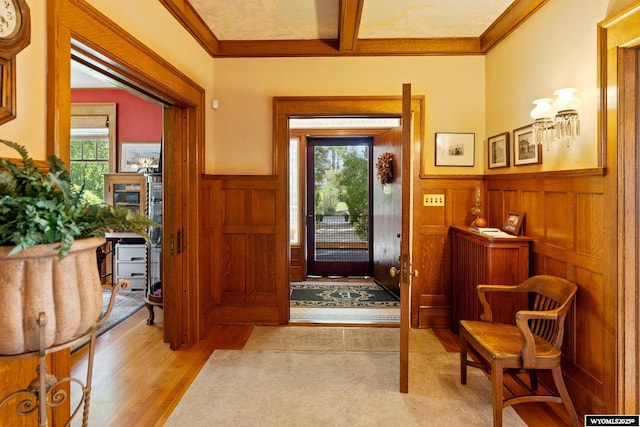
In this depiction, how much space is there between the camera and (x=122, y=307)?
425cm

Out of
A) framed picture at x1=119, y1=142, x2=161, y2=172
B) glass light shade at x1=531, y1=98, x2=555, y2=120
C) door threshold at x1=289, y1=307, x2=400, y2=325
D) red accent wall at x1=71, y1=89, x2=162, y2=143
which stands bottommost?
door threshold at x1=289, y1=307, x2=400, y2=325

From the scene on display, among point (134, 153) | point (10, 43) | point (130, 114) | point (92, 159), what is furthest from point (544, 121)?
point (92, 159)

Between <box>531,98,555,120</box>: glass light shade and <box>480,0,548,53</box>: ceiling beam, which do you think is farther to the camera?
<box>480,0,548,53</box>: ceiling beam

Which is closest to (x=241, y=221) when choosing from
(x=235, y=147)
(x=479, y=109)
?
(x=235, y=147)

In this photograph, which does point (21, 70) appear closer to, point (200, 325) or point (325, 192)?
point (200, 325)

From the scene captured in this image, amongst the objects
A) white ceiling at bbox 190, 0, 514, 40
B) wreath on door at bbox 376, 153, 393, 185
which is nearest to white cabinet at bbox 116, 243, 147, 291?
white ceiling at bbox 190, 0, 514, 40

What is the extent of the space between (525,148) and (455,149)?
0.81 m

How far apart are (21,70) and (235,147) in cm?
227

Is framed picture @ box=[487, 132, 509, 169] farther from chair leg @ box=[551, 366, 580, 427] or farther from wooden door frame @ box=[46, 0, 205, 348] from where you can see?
wooden door frame @ box=[46, 0, 205, 348]

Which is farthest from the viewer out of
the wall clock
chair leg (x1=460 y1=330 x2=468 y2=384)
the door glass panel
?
the door glass panel

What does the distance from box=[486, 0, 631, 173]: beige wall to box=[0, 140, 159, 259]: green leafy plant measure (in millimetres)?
2531

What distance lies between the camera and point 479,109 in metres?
3.62

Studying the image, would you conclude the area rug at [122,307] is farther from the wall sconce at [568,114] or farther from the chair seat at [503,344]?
the wall sconce at [568,114]

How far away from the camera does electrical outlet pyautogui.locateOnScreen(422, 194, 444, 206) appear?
144 inches
